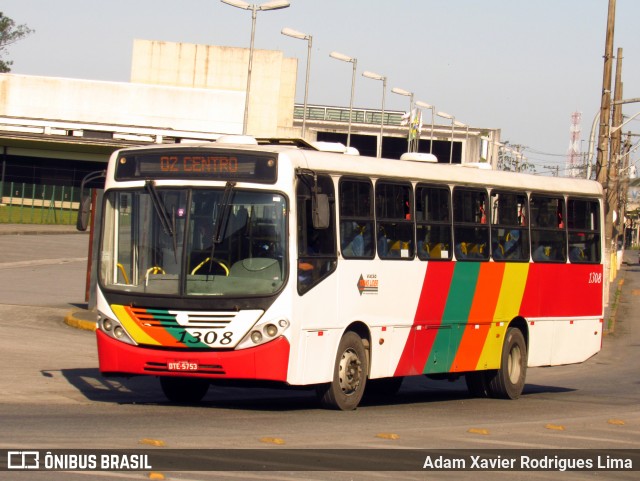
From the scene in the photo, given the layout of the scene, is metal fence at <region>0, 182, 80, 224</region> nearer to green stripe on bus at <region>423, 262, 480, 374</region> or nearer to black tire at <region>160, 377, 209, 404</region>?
green stripe on bus at <region>423, 262, 480, 374</region>

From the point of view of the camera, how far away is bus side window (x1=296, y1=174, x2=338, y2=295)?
12484mm

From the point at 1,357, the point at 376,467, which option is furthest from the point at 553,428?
the point at 1,357

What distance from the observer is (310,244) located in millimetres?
12648

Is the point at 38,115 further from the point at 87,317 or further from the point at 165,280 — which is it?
the point at 165,280

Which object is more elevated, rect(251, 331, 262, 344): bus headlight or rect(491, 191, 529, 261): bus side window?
rect(491, 191, 529, 261): bus side window

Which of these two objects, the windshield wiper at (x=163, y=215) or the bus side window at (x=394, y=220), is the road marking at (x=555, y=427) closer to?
the bus side window at (x=394, y=220)

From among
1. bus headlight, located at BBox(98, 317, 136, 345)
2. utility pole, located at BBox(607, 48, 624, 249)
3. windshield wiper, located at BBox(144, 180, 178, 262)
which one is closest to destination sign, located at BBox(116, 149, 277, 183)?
windshield wiper, located at BBox(144, 180, 178, 262)

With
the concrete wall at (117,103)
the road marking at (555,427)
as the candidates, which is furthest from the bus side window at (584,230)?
the concrete wall at (117,103)

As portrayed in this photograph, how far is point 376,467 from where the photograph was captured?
30.6 feet

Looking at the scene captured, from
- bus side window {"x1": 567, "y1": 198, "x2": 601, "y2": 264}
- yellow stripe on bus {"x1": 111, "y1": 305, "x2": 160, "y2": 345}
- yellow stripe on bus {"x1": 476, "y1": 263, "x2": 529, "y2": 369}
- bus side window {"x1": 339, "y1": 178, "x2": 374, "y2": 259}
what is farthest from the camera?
bus side window {"x1": 567, "y1": 198, "x2": 601, "y2": 264}

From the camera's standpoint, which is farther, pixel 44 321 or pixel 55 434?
pixel 44 321

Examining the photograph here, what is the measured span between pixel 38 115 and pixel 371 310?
239 ft

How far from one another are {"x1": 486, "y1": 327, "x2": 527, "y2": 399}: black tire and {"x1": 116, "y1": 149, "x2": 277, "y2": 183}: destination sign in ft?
17.5

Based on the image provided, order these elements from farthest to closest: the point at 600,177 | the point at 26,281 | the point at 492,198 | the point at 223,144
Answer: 1. the point at 600,177
2. the point at 26,281
3. the point at 492,198
4. the point at 223,144
